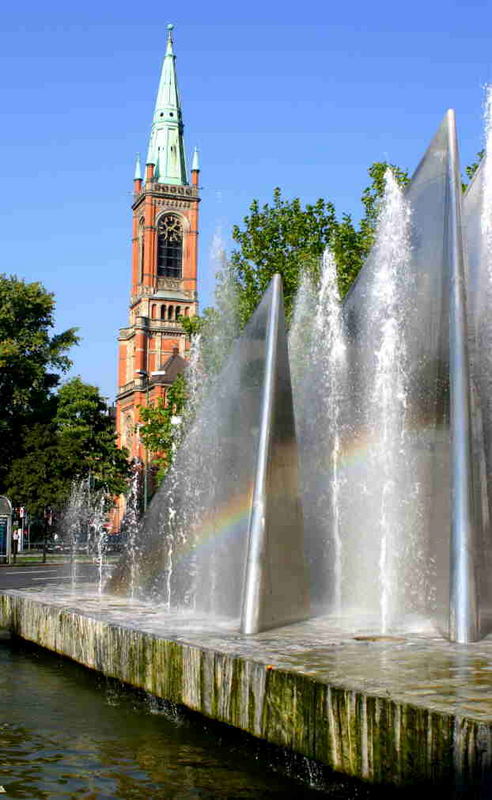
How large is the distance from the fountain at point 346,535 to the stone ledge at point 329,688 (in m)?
0.02

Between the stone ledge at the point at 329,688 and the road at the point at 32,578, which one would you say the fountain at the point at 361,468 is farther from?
the road at the point at 32,578

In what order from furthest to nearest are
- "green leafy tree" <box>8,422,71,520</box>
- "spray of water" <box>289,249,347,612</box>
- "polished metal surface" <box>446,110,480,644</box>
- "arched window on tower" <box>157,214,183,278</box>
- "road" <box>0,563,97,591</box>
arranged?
"arched window on tower" <box>157,214,183,278</box>, "green leafy tree" <box>8,422,71,520</box>, "road" <box>0,563,97,591</box>, "spray of water" <box>289,249,347,612</box>, "polished metal surface" <box>446,110,480,644</box>

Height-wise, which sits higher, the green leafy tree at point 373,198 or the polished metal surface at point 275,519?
the green leafy tree at point 373,198

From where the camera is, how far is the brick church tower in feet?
317

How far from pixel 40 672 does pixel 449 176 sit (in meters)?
6.93

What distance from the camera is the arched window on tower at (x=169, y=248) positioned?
330ft

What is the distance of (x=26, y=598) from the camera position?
522 inches

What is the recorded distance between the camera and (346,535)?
1223cm

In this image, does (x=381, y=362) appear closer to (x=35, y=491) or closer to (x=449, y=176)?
(x=449, y=176)

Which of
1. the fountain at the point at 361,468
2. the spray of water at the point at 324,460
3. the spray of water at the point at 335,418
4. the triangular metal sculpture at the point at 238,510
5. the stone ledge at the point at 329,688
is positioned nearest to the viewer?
the stone ledge at the point at 329,688

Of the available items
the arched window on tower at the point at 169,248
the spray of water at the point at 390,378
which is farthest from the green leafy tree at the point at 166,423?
the arched window on tower at the point at 169,248

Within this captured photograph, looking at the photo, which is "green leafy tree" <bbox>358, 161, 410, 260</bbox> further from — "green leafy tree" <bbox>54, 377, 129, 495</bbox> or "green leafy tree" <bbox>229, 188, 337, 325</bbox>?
"green leafy tree" <bbox>54, 377, 129, 495</bbox>

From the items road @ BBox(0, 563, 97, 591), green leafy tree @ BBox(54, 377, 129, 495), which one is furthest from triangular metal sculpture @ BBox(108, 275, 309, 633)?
green leafy tree @ BBox(54, 377, 129, 495)

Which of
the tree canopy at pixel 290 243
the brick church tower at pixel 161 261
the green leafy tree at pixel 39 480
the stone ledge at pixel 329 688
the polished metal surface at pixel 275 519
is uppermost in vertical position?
the brick church tower at pixel 161 261
